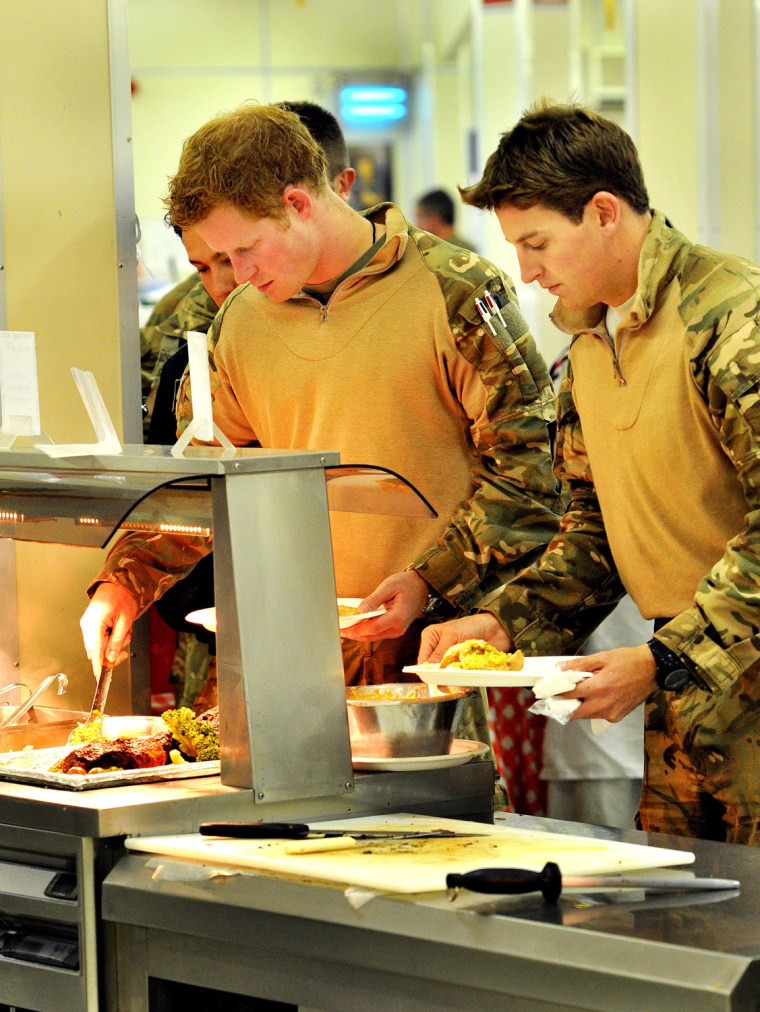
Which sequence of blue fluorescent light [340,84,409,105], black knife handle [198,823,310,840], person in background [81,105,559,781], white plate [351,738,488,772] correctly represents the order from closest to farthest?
1. black knife handle [198,823,310,840]
2. white plate [351,738,488,772]
3. person in background [81,105,559,781]
4. blue fluorescent light [340,84,409,105]

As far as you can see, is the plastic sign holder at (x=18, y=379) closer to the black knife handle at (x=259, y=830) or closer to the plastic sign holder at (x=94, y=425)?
the plastic sign holder at (x=94, y=425)

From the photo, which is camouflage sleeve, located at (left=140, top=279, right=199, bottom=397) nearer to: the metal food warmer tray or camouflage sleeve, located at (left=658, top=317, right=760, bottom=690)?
the metal food warmer tray

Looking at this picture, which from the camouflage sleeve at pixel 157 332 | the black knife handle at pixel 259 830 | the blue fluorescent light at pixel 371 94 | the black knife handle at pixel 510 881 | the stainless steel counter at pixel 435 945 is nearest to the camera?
the stainless steel counter at pixel 435 945

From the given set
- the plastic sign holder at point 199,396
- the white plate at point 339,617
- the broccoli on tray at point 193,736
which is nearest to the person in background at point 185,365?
the white plate at point 339,617

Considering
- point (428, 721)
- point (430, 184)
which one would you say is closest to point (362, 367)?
point (428, 721)

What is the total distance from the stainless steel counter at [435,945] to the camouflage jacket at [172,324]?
82.1 inches

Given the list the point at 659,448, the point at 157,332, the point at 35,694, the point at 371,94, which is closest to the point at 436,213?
the point at 371,94

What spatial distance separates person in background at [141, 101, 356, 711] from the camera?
3.06 m

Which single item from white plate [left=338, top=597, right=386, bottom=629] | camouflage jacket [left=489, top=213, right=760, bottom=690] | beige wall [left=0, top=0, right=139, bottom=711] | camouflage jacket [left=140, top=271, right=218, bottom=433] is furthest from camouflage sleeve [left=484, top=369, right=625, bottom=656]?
camouflage jacket [left=140, top=271, right=218, bottom=433]

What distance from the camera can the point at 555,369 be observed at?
444cm

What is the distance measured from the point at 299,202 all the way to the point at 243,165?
0.15 m

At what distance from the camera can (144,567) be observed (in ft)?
8.46

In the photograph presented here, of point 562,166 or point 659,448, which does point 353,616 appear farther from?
point 562,166

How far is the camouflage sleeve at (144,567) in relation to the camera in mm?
2510
